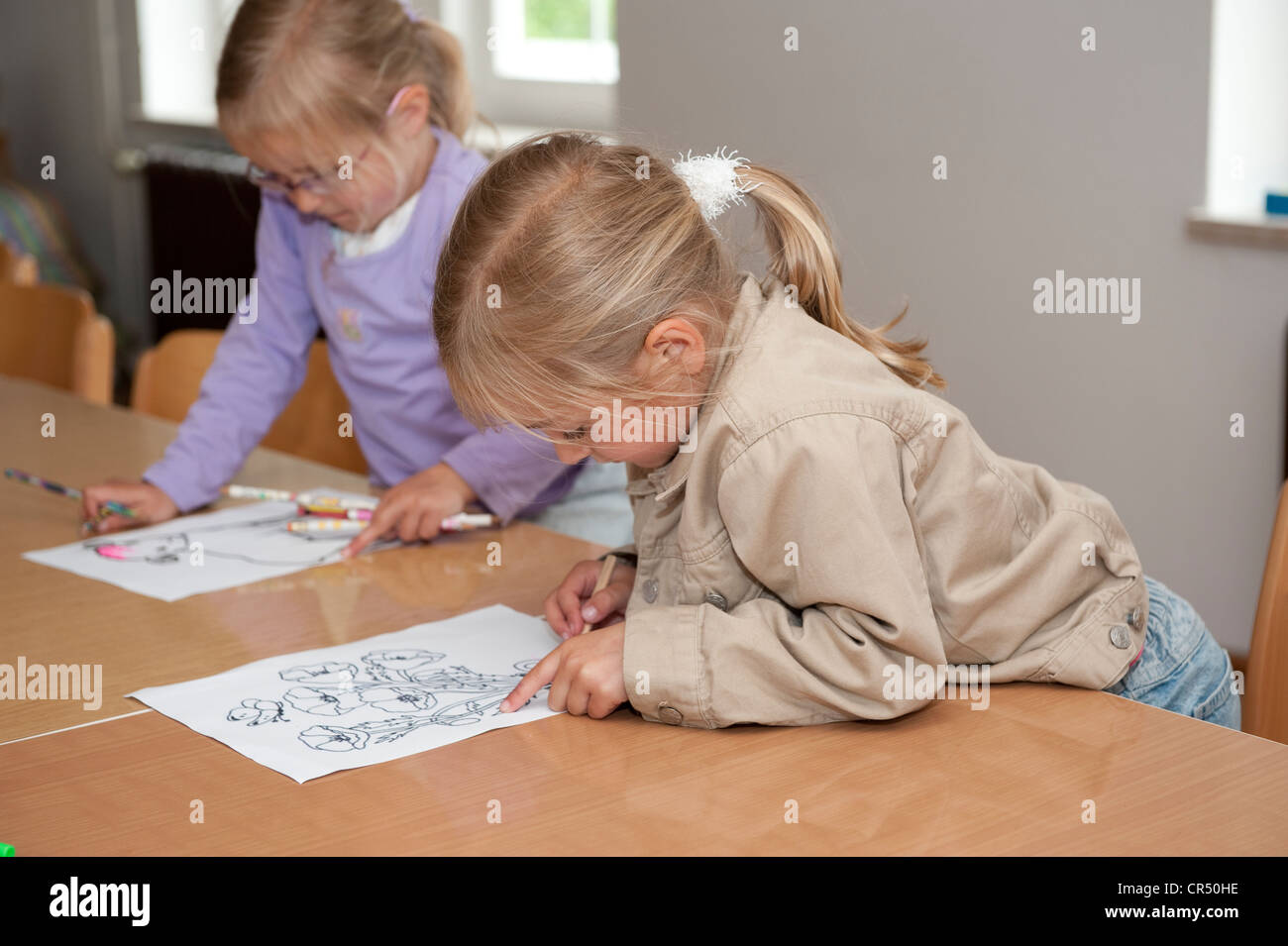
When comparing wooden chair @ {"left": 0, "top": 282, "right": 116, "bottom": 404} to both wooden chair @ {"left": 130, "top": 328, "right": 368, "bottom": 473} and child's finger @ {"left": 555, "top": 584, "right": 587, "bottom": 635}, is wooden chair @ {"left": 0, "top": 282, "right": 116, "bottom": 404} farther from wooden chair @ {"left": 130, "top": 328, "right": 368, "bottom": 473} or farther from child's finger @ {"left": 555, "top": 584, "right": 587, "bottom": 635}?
child's finger @ {"left": 555, "top": 584, "right": 587, "bottom": 635}

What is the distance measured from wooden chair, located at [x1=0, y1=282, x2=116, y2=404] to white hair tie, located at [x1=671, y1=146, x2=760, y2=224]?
1.29m

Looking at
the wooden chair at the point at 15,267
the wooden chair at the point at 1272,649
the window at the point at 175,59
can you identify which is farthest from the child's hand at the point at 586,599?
the window at the point at 175,59

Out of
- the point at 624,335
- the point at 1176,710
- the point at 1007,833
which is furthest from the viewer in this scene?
the point at 1176,710

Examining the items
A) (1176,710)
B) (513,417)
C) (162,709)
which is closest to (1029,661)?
(1176,710)

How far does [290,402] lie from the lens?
181 centimetres

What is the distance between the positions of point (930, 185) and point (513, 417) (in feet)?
4.65

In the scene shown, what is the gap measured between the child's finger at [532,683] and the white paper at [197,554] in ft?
1.32

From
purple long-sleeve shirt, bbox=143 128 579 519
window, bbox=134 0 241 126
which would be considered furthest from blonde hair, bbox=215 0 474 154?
window, bbox=134 0 241 126

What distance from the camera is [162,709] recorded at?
3.01 ft

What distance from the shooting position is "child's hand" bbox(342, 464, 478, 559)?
1281mm

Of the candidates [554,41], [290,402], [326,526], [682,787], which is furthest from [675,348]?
[554,41]

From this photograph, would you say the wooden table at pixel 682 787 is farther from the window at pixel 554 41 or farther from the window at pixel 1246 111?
the window at pixel 554 41

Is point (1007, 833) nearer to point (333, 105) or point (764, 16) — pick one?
point (333, 105)

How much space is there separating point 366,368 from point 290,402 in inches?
14.2
